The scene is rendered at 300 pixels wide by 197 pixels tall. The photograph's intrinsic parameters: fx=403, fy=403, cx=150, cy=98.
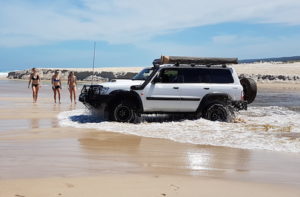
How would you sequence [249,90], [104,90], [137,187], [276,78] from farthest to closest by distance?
[276,78] → [249,90] → [104,90] → [137,187]

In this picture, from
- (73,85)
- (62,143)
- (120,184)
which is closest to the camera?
(120,184)

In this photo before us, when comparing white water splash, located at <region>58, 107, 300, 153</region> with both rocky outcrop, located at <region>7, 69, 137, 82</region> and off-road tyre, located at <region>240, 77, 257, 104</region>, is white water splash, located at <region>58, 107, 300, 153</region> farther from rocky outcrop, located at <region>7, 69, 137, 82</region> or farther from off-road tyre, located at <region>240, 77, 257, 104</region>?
rocky outcrop, located at <region>7, 69, 137, 82</region>

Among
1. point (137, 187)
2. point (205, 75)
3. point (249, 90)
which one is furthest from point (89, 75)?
point (137, 187)

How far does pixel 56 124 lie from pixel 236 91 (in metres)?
5.21

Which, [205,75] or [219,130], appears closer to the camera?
[219,130]

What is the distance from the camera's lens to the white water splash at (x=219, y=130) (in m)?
8.34

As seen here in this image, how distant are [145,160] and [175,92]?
16.9 feet

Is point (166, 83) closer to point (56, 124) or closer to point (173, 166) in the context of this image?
point (56, 124)

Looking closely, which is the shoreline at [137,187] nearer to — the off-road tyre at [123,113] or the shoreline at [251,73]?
the off-road tyre at [123,113]

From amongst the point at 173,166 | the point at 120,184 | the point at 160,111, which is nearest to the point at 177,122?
the point at 160,111

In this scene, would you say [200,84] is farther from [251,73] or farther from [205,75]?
[251,73]

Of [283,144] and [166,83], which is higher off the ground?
[166,83]

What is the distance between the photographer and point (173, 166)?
6.10 m

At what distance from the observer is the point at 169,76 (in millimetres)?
11547
